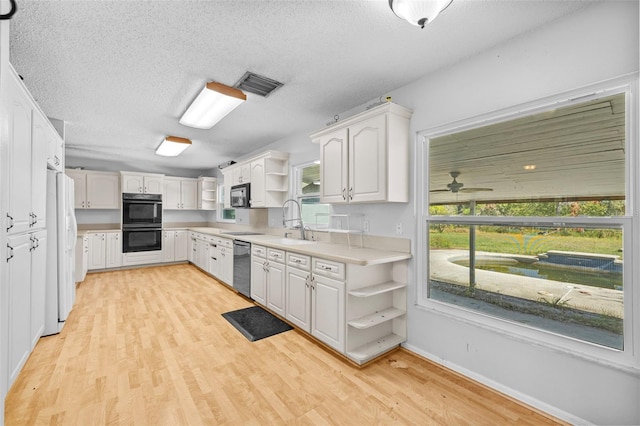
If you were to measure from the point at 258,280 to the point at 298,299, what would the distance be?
933 mm

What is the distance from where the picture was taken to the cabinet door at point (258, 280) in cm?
345

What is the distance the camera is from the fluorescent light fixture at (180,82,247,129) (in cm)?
256

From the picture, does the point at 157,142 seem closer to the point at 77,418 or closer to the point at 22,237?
the point at 22,237

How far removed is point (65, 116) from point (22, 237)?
2.15 meters

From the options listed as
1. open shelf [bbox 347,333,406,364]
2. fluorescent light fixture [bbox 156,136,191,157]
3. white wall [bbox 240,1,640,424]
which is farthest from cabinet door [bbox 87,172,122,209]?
white wall [bbox 240,1,640,424]

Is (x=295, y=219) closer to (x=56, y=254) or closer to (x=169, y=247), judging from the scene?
(x=56, y=254)

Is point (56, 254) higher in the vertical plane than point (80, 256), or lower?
higher

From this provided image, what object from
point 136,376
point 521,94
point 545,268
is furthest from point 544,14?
point 136,376

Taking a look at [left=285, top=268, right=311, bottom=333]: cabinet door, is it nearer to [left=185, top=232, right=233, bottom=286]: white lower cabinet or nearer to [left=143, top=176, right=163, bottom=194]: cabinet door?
[left=185, top=232, right=233, bottom=286]: white lower cabinet

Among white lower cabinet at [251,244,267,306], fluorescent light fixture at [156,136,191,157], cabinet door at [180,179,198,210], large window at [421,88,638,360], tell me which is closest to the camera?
large window at [421,88,638,360]

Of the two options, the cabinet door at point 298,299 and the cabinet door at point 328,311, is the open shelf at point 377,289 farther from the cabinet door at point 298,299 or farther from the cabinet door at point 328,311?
the cabinet door at point 298,299

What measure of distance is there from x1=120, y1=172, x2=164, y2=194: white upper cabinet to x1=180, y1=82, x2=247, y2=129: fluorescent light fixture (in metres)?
3.67

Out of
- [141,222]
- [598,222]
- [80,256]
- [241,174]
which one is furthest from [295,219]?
[141,222]

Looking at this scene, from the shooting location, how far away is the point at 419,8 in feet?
4.73
